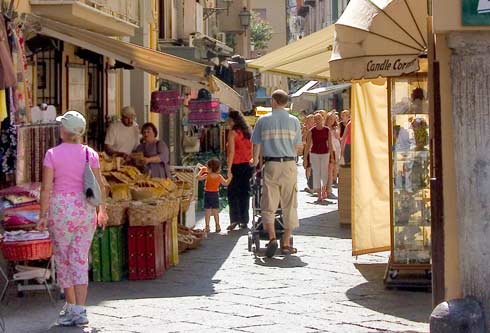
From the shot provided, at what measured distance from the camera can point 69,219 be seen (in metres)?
8.43

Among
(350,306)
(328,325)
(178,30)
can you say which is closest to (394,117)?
(350,306)

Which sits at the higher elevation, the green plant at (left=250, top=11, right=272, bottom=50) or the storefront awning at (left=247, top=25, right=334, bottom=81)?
the green plant at (left=250, top=11, right=272, bottom=50)

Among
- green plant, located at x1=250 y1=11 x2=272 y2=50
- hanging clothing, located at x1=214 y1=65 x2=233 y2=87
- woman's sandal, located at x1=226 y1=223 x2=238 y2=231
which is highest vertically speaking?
green plant, located at x1=250 y1=11 x2=272 y2=50

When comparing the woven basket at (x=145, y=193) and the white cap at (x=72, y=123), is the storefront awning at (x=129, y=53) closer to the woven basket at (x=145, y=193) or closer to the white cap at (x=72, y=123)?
the woven basket at (x=145, y=193)

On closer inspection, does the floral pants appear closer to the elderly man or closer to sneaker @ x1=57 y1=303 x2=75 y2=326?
sneaker @ x1=57 y1=303 x2=75 y2=326

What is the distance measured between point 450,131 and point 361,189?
396 centimetres

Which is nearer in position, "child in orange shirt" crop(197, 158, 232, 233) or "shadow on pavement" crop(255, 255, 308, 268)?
"shadow on pavement" crop(255, 255, 308, 268)

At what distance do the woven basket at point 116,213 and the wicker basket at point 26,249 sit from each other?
1427mm

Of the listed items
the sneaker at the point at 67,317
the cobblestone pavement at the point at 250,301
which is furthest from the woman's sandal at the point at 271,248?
the sneaker at the point at 67,317

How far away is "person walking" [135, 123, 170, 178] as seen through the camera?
13852 mm

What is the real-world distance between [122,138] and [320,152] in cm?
671

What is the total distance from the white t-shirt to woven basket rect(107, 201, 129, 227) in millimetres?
3709

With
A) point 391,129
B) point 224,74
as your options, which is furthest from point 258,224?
point 224,74

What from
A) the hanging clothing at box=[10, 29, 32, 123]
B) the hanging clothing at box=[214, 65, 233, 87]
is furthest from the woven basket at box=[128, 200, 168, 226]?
the hanging clothing at box=[214, 65, 233, 87]
